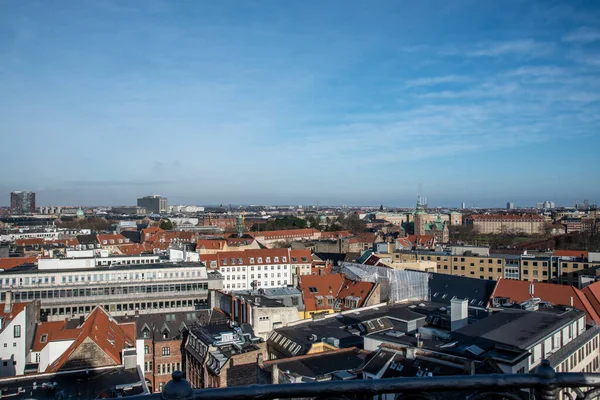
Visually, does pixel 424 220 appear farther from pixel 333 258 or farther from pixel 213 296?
pixel 213 296

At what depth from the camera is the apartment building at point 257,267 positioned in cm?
4975

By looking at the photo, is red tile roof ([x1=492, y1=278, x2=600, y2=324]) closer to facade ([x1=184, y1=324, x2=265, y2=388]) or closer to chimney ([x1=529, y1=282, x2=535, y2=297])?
chimney ([x1=529, y1=282, x2=535, y2=297])

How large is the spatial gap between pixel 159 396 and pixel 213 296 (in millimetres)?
35415

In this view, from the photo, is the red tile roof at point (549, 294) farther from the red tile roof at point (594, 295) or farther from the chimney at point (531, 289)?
the red tile roof at point (594, 295)

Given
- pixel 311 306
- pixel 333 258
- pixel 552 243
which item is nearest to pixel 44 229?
pixel 333 258

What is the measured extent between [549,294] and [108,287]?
3034cm

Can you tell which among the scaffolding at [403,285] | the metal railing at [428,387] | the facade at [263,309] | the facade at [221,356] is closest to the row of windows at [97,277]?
the facade at [263,309]

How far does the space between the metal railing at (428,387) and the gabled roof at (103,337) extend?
19.4 m

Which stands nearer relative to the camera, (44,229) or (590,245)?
(590,245)

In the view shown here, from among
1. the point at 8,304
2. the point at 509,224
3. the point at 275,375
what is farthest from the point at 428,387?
the point at 509,224

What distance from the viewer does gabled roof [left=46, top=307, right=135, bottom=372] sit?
20.4 m

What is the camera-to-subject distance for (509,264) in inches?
1987

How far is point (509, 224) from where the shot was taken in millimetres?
124438

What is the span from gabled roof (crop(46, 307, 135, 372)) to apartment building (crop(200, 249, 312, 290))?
71.4 ft
